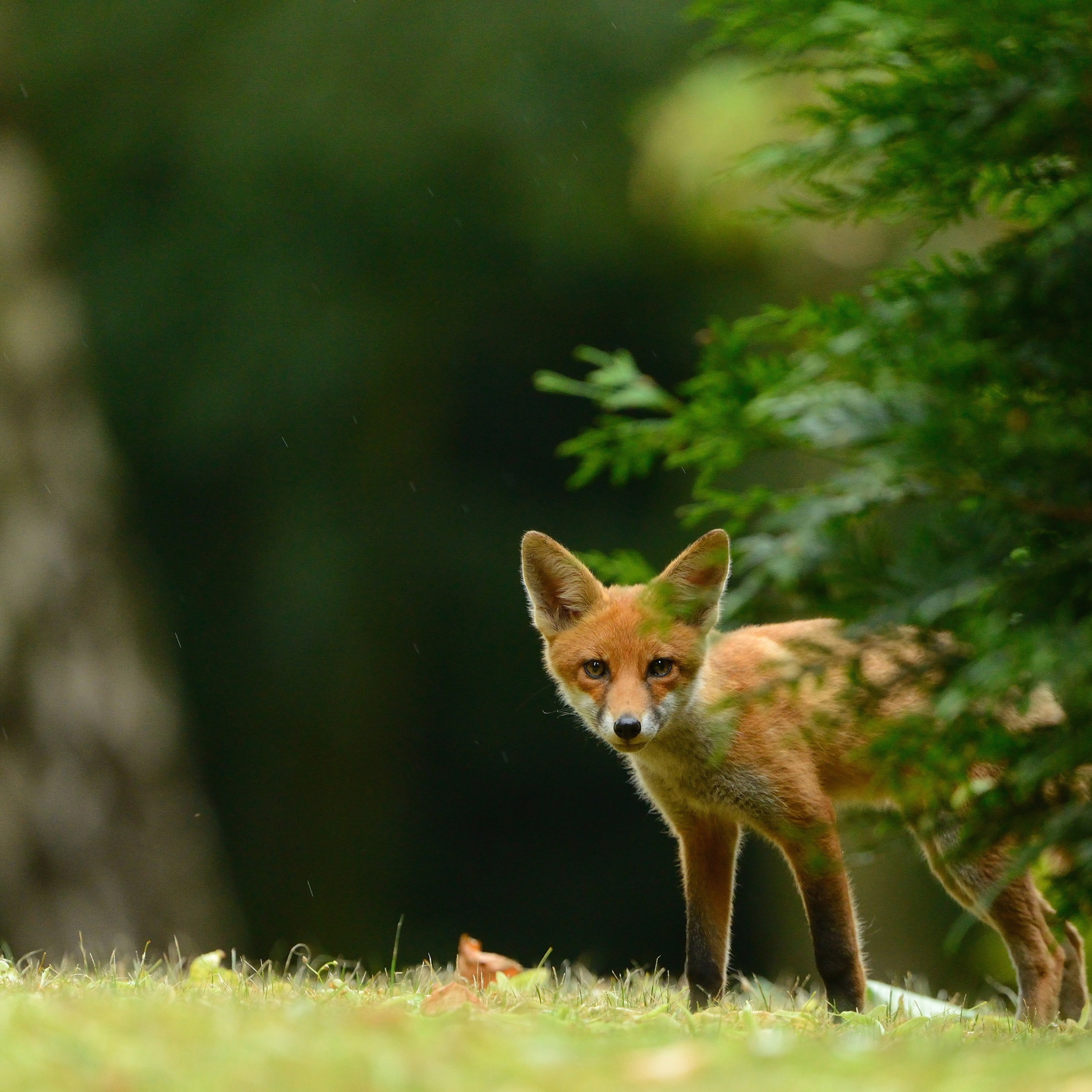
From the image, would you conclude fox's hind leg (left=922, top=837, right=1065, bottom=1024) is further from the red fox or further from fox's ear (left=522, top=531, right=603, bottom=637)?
fox's ear (left=522, top=531, right=603, bottom=637)

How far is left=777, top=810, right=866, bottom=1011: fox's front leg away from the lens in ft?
13.1

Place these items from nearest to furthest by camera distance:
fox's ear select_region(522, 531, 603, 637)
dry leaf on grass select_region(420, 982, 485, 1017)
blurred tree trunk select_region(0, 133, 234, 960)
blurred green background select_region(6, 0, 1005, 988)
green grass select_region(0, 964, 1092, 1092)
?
green grass select_region(0, 964, 1092, 1092) → dry leaf on grass select_region(420, 982, 485, 1017) → fox's ear select_region(522, 531, 603, 637) → blurred tree trunk select_region(0, 133, 234, 960) → blurred green background select_region(6, 0, 1005, 988)

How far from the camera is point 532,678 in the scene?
12.7 metres

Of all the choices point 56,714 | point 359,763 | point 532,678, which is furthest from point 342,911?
point 56,714

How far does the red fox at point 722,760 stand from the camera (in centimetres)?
406

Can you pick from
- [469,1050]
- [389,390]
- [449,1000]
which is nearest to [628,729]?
[449,1000]

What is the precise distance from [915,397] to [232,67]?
359 inches

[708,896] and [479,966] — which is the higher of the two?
[708,896]

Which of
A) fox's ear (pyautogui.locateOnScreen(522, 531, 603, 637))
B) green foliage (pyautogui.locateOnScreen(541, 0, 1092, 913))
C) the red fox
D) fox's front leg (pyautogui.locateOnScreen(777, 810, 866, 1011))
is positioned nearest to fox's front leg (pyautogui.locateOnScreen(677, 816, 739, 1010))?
the red fox

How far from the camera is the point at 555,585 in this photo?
15.2 feet

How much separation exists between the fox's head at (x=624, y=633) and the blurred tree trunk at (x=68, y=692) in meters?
4.04

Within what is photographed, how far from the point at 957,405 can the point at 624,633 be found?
1824mm

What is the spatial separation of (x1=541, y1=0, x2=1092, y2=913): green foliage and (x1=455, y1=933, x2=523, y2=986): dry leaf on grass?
1.55 meters

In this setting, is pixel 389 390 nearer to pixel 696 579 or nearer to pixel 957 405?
pixel 696 579
